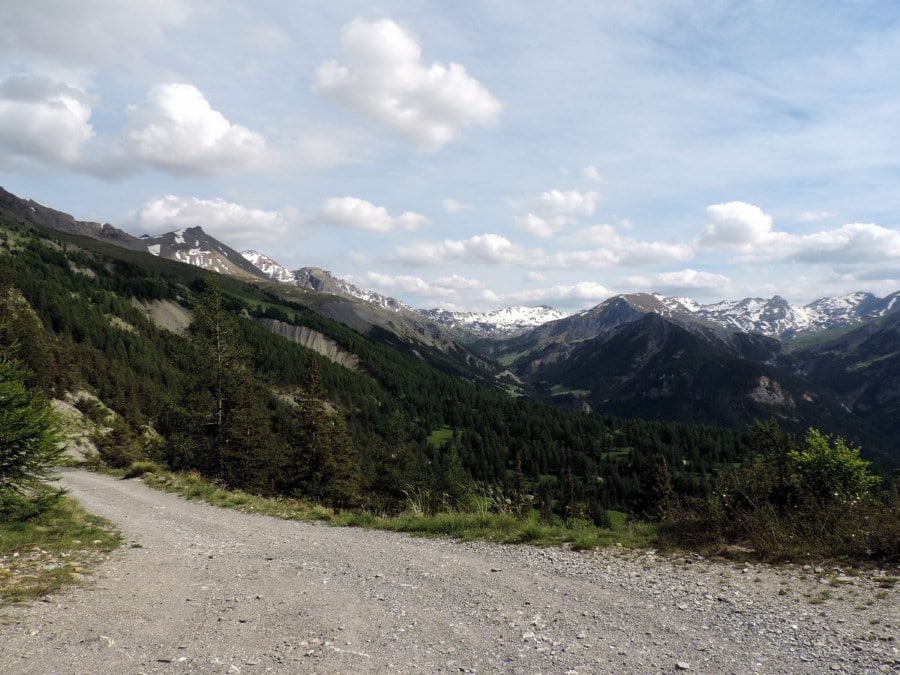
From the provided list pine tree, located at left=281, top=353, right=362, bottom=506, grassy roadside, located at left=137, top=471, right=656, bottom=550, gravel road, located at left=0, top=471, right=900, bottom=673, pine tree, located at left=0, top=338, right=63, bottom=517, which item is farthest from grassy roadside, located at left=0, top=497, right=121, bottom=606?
pine tree, located at left=281, top=353, right=362, bottom=506

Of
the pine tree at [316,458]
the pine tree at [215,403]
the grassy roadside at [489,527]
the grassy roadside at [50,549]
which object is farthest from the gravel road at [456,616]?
the pine tree at [316,458]

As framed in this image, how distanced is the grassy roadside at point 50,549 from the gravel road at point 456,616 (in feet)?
1.92

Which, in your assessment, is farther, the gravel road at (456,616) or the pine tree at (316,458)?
the pine tree at (316,458)

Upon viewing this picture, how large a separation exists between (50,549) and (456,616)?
12182mm

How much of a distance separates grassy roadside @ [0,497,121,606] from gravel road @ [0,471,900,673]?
0.59 meters

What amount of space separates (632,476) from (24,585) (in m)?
187

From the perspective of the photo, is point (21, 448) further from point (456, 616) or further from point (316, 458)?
point (316, 458)

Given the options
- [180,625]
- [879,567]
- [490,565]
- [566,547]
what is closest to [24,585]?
[180,625]

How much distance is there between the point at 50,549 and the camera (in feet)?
41.5

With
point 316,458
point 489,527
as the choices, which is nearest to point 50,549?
point 489,527

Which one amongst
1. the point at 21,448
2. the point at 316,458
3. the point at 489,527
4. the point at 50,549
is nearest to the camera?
the point at 50,549

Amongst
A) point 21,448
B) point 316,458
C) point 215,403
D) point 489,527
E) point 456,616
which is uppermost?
point 456,616

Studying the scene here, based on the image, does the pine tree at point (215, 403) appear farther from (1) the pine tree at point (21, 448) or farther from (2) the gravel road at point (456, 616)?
(2) the gravel road at point (456, 616)

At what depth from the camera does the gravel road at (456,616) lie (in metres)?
6.39
